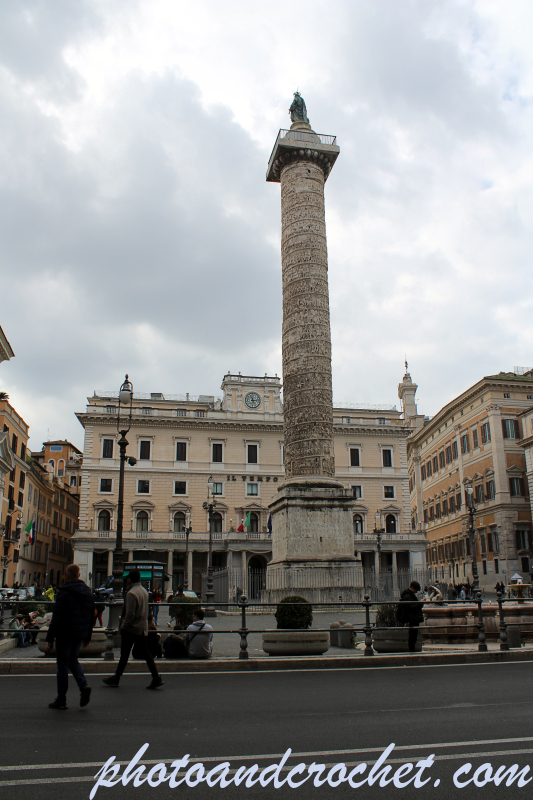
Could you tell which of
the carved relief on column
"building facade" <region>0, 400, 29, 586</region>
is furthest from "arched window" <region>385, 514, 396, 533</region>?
the carved relief on column

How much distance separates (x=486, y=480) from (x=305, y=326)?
2559 centimetres

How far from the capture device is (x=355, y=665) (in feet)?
33.4

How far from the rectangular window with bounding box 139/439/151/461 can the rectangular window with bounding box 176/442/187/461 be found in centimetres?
204

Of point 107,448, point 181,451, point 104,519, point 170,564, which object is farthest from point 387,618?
point 107,448

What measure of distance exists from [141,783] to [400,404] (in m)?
71.7

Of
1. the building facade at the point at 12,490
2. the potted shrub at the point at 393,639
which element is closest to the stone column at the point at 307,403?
the potted shrub at the point at 393,639

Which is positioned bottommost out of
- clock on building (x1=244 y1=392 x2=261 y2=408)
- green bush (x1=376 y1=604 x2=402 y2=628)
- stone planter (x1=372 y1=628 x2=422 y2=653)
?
stone planter (x1=372 y1=628 x2=422 y2=653)

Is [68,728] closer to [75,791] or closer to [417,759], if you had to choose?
[75,791]

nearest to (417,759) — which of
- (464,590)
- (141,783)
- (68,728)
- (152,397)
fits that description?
(141,783)

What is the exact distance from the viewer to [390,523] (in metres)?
49.3

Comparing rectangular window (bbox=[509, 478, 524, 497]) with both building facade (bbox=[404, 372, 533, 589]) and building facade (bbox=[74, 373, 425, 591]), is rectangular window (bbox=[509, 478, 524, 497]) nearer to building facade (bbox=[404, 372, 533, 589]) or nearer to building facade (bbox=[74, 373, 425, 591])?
building facade (bbox=[404, 372, 533, 589])

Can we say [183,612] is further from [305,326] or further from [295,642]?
[305,326]

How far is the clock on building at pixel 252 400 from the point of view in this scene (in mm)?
49969

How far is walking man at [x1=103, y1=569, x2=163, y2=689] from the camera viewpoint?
7832mm
